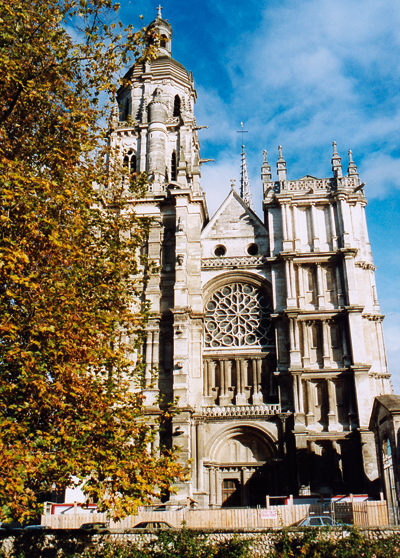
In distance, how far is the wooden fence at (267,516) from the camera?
1655 centimetres

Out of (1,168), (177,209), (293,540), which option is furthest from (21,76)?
(177,209)

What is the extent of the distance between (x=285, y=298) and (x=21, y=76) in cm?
1789

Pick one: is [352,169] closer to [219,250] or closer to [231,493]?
[219,250]

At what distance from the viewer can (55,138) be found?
1438cm

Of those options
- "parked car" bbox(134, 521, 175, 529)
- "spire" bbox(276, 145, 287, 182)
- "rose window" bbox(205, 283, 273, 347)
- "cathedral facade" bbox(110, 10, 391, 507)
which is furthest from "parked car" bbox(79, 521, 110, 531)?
"spire" bbox(276, 145, 287, 182)

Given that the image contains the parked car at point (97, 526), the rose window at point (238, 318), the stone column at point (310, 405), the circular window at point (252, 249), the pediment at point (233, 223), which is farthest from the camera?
the pediment at point (233, 223)

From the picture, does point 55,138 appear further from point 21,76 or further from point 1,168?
point 1,168

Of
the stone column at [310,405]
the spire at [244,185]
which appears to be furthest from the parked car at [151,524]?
the spire at [244,185]

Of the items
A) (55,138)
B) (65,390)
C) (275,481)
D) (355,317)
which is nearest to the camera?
(65,390)

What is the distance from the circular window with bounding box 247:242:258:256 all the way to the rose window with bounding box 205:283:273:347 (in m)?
2.14


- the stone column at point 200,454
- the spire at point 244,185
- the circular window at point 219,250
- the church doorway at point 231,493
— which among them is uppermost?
the spire at point 244,185

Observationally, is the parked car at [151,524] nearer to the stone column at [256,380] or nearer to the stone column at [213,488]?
the stone column at [213,488]

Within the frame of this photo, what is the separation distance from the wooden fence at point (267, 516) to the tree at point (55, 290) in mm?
4368

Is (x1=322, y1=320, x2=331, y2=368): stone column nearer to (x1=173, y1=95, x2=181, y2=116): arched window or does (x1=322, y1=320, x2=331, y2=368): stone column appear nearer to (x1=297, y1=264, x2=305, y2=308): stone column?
(x1=297, y1=264, x2=305, y2=308): stone column
